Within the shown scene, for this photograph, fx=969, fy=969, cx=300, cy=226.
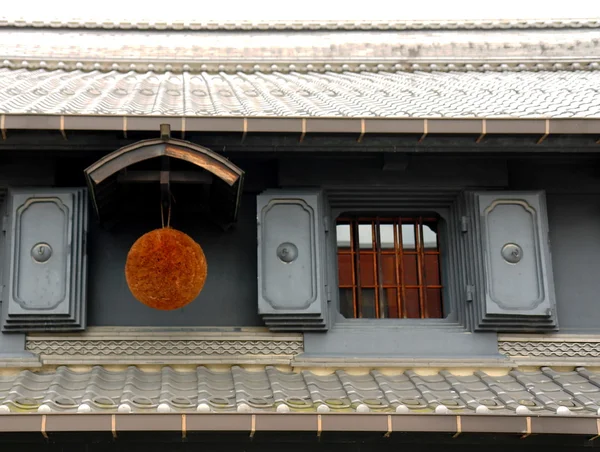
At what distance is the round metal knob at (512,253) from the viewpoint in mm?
9688

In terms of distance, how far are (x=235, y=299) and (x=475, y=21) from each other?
7.44 metres

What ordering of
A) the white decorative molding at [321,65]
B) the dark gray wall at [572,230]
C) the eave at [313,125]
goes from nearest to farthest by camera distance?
the eave at [313,125], the dark gray wall at [572,230], the white decorative molding at [321,65]

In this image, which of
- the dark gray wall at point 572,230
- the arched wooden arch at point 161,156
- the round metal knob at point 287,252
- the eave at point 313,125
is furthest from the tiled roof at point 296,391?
the eave at point 313,125

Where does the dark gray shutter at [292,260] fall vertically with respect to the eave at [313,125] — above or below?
below

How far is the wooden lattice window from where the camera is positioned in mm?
10047

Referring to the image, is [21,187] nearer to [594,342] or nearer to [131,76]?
[131,76]

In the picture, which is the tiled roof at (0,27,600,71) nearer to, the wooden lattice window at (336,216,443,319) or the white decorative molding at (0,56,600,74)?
the white decorative molding at (0,56,600,74)

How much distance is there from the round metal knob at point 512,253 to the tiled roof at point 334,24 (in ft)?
20.0

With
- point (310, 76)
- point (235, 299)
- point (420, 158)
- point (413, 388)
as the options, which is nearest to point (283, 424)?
point (413, 388)

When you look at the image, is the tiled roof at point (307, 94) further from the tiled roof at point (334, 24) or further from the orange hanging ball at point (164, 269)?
the tiled roof at point (334, 24)

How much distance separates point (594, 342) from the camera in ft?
31.5

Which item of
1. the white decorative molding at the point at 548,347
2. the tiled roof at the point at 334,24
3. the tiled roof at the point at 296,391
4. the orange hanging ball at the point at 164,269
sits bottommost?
the tiled roof at the point at 296,391

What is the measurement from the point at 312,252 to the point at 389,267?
40.1 inches

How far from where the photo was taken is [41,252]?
9.33m
